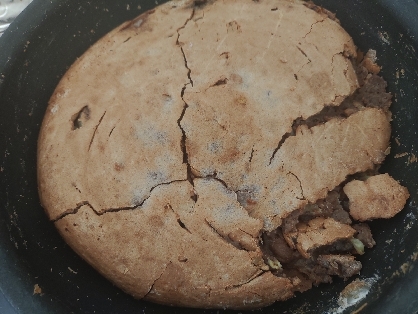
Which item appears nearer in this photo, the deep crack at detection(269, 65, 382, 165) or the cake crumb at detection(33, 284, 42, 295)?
the cake crumb at detection(33, 284, 42, 295)

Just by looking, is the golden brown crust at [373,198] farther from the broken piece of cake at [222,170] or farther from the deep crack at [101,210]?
the deep crack at [101,210]

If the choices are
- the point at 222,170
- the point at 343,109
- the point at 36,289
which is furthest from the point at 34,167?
the point at 343,109

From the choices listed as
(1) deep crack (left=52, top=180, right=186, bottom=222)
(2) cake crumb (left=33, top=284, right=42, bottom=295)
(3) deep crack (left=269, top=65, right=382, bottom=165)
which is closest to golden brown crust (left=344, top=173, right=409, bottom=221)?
(3) deep crack (left=269, top=65, right=382, bottom=165)

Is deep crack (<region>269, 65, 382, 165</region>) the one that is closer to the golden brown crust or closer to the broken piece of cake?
the broken piece of cake

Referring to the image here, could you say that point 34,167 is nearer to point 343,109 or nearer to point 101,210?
point 101,210

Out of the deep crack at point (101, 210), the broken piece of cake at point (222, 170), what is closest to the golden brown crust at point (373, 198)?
the broken piece of cake at point (222, 170)

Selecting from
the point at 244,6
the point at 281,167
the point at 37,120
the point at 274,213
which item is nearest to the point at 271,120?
the point at 281,167
